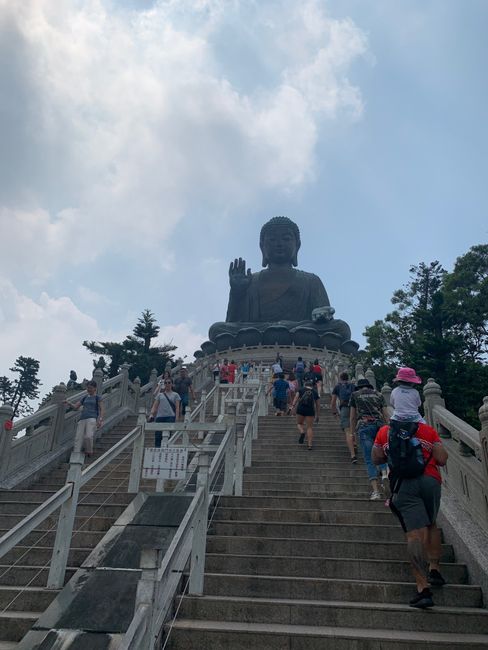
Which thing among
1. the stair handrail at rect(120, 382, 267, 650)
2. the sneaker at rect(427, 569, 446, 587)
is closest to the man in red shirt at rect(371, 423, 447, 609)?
the sneaker at rect(427, 569, 446, 587)

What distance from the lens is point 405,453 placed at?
13.9 feet

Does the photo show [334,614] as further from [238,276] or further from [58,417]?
[238,276]

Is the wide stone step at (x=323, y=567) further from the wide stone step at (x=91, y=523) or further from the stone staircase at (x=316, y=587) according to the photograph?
the wide stone step at (x=91, y=523)

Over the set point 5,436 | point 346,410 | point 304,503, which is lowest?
point 304,503

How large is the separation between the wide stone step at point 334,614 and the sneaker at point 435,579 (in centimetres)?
31

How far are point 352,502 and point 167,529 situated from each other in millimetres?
2158

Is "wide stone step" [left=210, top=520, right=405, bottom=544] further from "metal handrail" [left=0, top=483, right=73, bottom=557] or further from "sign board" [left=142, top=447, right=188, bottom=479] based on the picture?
"metal handrail" [left=0, top=483, right=73, bottom=557]

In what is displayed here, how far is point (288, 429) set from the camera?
1038 cm

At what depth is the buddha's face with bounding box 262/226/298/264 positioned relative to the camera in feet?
107

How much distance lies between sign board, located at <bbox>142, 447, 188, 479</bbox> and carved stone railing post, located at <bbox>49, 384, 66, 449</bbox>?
14.6ft

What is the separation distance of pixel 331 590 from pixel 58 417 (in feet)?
22.0

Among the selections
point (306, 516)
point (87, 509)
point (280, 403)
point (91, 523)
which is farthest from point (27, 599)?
point (280, 403)

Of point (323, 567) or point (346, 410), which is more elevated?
point (346, 410)

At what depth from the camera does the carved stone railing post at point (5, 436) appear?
769cm
